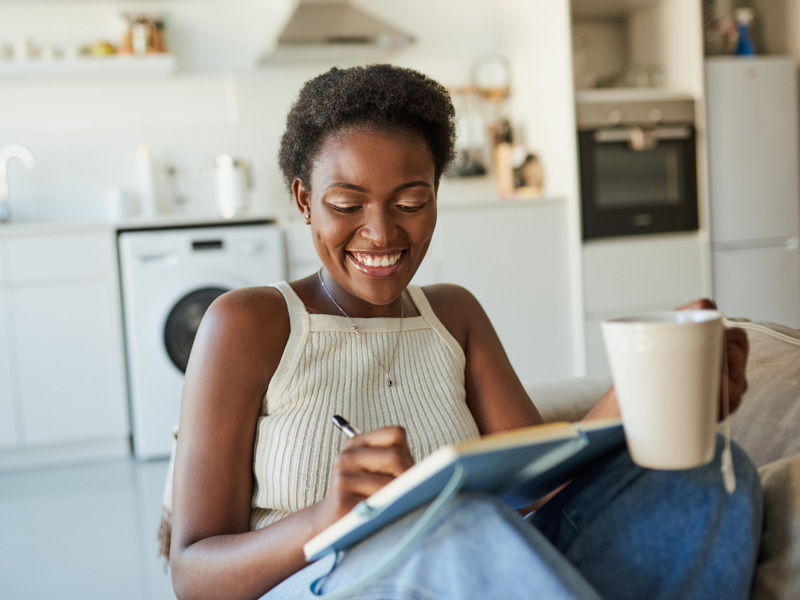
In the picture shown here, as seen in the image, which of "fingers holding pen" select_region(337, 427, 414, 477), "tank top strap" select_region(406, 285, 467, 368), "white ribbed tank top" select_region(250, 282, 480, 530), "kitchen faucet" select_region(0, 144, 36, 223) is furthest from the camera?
"kitchen faucet" select_region(0, 144, 36, 223)

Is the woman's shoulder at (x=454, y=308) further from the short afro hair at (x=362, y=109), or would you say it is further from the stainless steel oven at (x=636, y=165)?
the stainless steel oven at (x=636, y=165)

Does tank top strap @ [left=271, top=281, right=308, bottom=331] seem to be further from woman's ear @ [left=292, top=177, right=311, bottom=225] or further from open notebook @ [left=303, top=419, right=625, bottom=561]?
open notebook @ [left=303, top=419, right=625, bottom=561]

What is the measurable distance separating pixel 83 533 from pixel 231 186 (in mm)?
1721

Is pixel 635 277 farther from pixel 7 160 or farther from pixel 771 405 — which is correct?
pixel 7 160

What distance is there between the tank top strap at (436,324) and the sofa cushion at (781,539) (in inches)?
18.5

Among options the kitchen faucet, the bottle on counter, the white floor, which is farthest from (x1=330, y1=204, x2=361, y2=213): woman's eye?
the kitchen faucet

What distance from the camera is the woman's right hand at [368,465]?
670mm

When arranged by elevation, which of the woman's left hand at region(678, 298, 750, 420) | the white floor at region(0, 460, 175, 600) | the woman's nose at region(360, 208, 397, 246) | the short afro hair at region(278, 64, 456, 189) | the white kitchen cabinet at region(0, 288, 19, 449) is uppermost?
the short afro hair at region(278, 64, 456, 189)

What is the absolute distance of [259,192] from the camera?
12.3ft

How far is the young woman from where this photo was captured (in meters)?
0.68

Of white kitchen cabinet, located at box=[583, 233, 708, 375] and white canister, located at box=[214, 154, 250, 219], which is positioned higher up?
white canister, located at box=[214, 154, 250, 219]

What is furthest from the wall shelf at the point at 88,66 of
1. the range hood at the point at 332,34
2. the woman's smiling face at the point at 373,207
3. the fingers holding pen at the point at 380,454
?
the fingers holding pen at the point at 380,454

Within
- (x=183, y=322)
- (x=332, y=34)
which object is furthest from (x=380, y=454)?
(x=332, y=34)

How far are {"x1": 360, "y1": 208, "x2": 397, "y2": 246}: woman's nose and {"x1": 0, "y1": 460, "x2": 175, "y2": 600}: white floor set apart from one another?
1.25 meters
